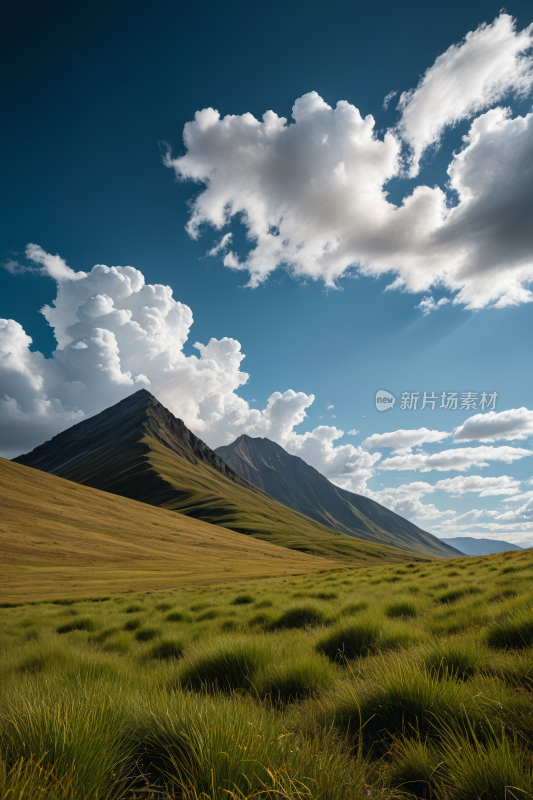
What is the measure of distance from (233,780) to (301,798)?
0.39m

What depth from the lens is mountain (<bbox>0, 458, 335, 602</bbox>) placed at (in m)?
41.6

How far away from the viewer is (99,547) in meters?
71.2

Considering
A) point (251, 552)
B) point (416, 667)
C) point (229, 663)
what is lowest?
point (251, 552)

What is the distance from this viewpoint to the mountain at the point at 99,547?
41625mm

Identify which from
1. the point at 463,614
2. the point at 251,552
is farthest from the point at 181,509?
the point at 463,614

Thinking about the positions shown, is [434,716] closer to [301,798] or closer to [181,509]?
[301,798]

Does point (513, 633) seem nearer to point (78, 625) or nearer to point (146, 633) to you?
point (146, 633)

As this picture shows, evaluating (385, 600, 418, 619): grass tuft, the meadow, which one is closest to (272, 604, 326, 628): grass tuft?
(385, 600, 418, 619): grass tuft

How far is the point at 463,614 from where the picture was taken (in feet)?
20.9

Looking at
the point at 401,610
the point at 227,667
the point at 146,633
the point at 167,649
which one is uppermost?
the point at 401,610

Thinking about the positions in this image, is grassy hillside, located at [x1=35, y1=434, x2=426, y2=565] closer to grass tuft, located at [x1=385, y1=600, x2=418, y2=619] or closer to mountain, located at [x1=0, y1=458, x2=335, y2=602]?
mountain, located at [x1=0, y1=458, x2=335, y2=602]

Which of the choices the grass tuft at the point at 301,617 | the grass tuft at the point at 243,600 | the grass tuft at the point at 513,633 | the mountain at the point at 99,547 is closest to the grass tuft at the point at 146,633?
the grass tuft at the point at 301,617

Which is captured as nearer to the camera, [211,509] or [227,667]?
[227,667]

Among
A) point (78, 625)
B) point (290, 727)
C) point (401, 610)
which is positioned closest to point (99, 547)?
point (78, 625)
